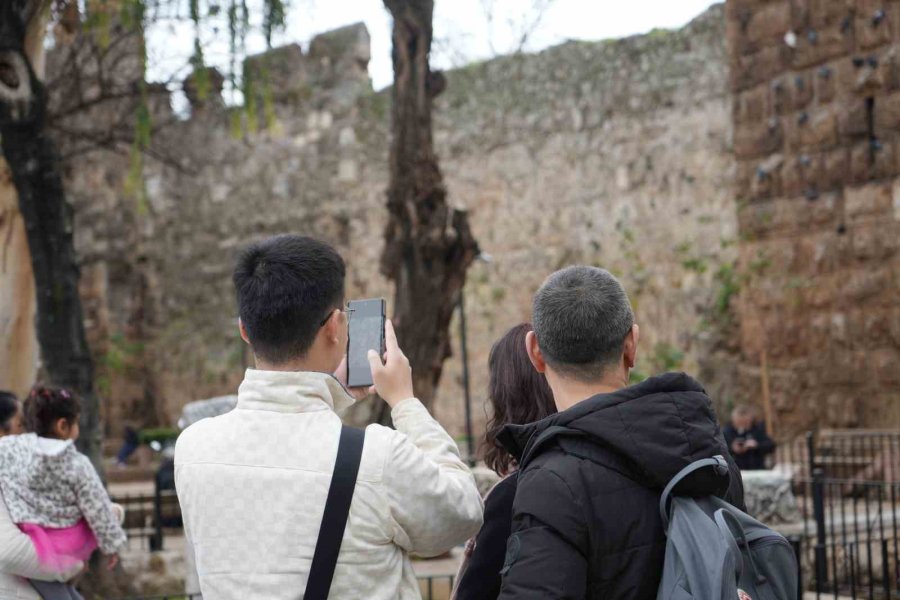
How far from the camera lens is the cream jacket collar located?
1984 mm

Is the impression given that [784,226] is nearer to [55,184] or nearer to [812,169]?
[812,169]

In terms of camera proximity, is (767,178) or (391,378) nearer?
(391,378)

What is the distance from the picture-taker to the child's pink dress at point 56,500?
3701 mm

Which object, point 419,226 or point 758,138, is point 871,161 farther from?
point 419,226

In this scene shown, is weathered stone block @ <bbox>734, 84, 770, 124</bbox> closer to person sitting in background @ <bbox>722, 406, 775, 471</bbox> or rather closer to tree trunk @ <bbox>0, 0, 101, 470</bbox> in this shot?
person sitting in background @ <bbox>722, 406, 775, 471</bbox>

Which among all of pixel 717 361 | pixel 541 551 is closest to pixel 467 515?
pixel 541 551

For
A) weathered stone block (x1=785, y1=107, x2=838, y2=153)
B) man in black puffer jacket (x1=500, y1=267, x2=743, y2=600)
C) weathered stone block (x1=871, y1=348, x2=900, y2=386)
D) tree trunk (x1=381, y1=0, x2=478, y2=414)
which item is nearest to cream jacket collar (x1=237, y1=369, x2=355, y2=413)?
man in black puffer jacket (x1=500, y1=267, x2=743, y2=600)

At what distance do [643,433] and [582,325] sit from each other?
0.25m

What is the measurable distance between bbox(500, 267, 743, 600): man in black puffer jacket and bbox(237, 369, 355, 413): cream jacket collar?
0.37m

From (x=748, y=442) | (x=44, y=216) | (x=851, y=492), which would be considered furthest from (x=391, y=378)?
(x=851, y=492)

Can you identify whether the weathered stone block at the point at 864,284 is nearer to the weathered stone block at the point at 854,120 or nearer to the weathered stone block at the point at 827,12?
the weathered stone block at the point at 854,120

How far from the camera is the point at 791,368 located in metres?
12.0

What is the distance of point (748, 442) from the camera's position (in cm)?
953

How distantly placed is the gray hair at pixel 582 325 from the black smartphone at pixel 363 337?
1.00 ft
